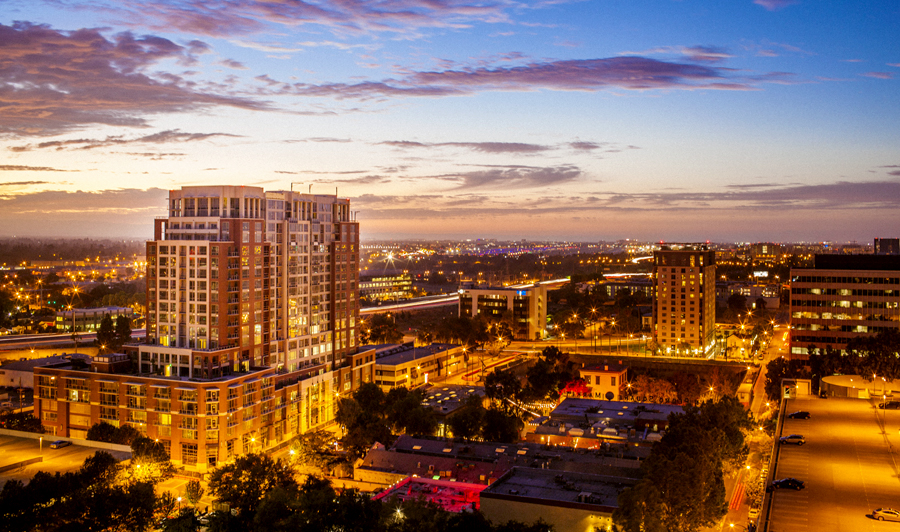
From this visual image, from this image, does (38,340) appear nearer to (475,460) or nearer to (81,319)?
(81,319)

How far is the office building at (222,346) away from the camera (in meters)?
36.7

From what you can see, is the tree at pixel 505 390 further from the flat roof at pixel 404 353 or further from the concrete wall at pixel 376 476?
the concrete wall at pixel 376 476

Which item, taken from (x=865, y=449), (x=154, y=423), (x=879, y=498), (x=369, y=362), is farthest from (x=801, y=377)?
(x=154, y=423)

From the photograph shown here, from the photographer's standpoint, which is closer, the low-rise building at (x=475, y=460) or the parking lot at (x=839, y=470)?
the parking lot at (x=839, y=470)

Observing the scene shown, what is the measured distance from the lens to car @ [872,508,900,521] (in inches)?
781

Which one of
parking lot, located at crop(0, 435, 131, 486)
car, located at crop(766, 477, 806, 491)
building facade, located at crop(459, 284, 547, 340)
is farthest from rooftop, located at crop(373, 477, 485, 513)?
building facade, located at crop(459, 284, 547, 340)

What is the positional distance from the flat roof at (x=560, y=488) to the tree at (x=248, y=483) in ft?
25.1

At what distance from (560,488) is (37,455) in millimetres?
22254

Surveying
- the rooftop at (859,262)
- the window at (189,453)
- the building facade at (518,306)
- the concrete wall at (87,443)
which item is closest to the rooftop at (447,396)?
the window at (189,453)

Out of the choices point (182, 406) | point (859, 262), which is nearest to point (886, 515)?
point (182, 406)

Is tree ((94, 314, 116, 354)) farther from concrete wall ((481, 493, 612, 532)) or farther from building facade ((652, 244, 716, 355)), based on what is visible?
building facade ((652, 244, 716, 355))

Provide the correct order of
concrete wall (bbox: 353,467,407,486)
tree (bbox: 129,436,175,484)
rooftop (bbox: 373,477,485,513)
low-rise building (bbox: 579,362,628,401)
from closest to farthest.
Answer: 1. rooftop (bbox: 373,477,485,513)
2. tree (bbox: 129,436,175,484)
3. concrete wall (bbox: 353,467,407,486)
4. low-rise building (bbox: 579,362,628,401)

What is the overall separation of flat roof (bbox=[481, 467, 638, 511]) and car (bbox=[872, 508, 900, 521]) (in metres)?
7.62

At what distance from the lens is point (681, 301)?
69.7 m
